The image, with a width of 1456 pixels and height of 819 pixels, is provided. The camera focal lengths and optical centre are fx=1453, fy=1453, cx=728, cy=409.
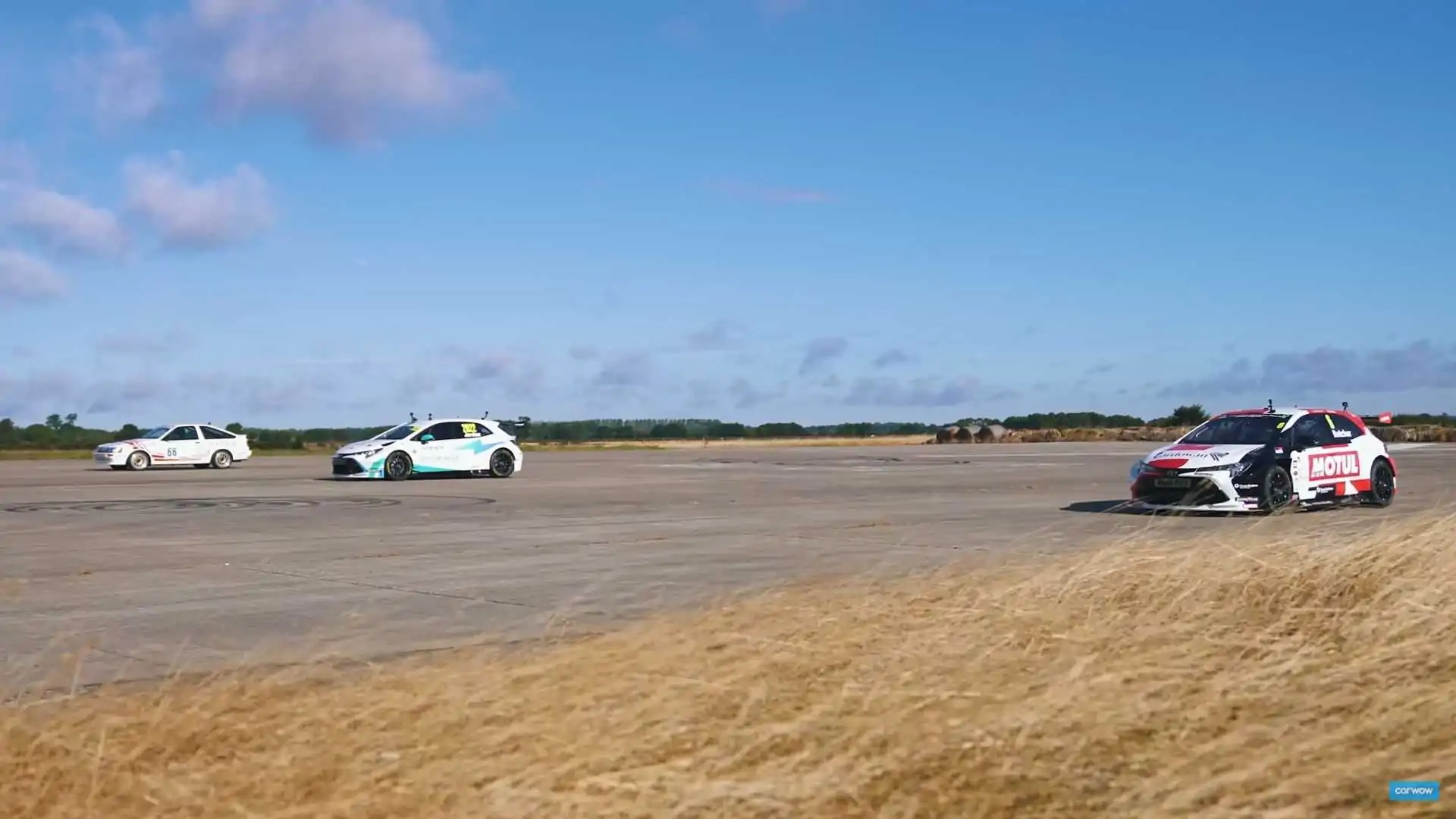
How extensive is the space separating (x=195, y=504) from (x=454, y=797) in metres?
20.2

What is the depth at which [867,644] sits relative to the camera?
5680 mm

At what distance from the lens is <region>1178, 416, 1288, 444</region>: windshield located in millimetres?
19625

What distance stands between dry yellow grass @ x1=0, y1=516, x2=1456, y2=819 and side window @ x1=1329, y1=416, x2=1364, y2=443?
1479 cm

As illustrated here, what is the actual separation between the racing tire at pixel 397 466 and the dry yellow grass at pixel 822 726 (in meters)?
25.9

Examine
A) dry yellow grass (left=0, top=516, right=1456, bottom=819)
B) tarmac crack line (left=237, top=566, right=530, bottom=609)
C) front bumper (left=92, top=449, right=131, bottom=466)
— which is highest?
front bumper (left=92, top=449, right=131, bottom=466)

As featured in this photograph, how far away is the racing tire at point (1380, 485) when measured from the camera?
20391 millimetres

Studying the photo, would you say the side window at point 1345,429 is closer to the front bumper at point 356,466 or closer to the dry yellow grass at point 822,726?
the dry yellow grass at point 822,726

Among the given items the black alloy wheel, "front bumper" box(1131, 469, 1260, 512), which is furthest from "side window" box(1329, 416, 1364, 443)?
"front bumper" box(1131, 469, 1260, 512)

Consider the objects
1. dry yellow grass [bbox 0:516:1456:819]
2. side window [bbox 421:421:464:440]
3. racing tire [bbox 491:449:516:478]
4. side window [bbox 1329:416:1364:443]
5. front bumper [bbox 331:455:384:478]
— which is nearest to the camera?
dry yellow grass [bbox 0:516:1456:819]

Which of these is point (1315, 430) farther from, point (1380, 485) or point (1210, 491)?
point (1210, 491)

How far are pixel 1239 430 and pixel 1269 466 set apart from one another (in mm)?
1255

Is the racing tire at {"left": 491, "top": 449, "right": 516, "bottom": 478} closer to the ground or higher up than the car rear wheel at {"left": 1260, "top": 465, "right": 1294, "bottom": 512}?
higher up

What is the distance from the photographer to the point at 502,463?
109 feet

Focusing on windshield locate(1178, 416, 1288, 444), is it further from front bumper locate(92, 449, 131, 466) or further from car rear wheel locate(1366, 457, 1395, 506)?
front bumper locate(92, 449, 131, 466)
